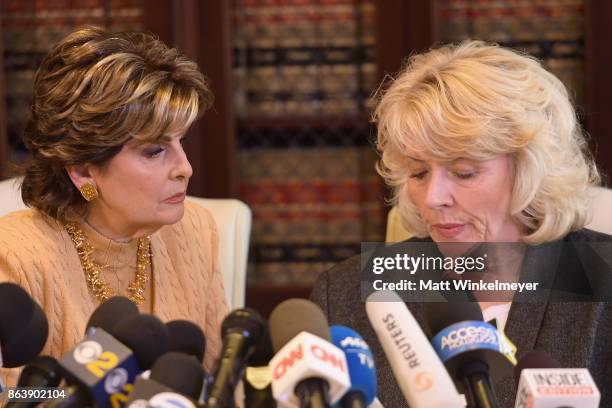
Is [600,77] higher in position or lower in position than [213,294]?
higher

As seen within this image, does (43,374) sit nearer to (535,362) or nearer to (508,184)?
(535,362)

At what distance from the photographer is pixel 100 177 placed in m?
1.88


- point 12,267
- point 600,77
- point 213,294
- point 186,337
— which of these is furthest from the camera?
point 600,77

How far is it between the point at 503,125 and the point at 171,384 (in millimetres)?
1009

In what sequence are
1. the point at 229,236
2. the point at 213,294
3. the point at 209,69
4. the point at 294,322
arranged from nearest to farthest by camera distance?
the point at 294,322 < the point at 213,294 < the point at 229,236 < the point at 209,69

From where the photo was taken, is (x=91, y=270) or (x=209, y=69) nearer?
(x=91, y=270)

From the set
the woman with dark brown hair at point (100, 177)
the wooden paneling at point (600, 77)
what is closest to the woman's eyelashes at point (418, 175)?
the woman with dark brown hair at point (100, 177)

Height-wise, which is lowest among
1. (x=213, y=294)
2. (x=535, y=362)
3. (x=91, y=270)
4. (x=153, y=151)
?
(x=213, y=294)

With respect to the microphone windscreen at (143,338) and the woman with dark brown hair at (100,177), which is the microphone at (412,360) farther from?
the woman with dark brown hair at (100,177)

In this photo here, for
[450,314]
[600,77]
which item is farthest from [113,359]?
[600,77]

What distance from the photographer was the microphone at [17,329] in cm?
113

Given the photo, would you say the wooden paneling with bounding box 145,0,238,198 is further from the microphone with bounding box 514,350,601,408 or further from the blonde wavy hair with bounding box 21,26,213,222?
the microphone with bounding box 514,350,601,408

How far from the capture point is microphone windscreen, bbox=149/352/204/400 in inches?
40.5

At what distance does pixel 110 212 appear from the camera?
1.91 m
